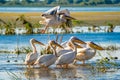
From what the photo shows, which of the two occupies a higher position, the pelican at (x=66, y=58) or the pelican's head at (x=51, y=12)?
the pelican's head at (x=51, y=12)

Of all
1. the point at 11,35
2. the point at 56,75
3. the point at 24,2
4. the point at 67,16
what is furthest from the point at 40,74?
the point at 24,2

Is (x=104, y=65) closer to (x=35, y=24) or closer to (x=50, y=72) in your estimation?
(x=50, y=72)

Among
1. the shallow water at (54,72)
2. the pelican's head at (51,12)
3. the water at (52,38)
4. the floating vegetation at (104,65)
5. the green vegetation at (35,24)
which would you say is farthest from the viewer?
the green vegetation at (35,24)

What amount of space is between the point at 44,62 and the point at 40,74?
76 centimetres

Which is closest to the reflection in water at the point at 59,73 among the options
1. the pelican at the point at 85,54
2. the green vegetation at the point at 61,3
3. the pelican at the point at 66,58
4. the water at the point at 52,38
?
the pelican at the point at 66,58

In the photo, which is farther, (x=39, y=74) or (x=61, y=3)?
(x=61, y=3)

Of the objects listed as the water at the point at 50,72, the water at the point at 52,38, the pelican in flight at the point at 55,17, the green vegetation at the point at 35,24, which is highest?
the pelican in flight at the point at 55,17

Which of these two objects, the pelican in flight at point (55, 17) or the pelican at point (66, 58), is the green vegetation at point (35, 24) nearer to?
the pelican in flight at point (55, 17)

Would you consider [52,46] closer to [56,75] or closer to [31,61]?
[31,61]

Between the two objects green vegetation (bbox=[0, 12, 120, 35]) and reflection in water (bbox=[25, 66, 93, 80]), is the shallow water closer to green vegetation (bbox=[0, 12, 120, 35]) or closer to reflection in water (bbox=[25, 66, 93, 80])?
reflection in water (bbox=[25, 66, 93, 80])

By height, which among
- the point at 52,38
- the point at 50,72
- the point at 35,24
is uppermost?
the point at 50,72

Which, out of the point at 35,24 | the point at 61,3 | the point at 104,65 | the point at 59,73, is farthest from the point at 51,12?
the point at 61,3

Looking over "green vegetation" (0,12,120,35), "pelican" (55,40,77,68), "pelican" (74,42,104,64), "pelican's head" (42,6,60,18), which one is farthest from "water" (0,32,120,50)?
"pelican" (55,40,77,68)

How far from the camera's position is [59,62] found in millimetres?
14062
